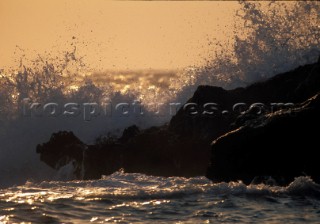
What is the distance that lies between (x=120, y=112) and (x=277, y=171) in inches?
340

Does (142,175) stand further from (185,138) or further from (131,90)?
(131,90)

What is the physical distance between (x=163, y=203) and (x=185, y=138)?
447 centimetres

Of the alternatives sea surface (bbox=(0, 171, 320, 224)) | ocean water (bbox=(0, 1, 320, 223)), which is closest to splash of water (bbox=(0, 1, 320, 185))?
ocean water (bbox=(0, 1, 320, 223))

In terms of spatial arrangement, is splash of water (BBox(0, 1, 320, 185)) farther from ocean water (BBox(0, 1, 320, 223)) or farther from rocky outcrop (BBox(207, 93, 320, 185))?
rocky outcrop (BBox(207, 93, 320, 185))

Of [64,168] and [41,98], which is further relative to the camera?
[41,98]

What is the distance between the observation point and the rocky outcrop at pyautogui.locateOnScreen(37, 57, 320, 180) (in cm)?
1372

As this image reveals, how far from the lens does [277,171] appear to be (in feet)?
35.7

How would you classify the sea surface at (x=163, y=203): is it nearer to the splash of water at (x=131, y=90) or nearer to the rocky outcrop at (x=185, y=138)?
the rocky outcrop at (x=185, y=138)

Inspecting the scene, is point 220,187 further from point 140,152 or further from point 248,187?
point 140,152

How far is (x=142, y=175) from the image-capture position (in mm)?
12906

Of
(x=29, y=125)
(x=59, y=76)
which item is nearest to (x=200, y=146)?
(x=29, y=125)

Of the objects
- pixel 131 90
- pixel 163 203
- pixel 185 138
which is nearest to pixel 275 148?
pixel 163 203

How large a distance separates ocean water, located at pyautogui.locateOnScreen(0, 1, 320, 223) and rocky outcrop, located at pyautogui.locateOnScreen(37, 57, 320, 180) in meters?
0.86

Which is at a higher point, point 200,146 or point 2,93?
point 2,93
